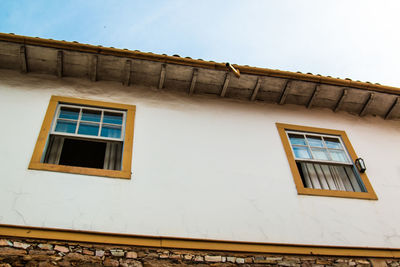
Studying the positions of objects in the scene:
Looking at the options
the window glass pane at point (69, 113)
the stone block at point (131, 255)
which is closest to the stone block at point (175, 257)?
the stone block at point (131, 255)

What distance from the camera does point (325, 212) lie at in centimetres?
577

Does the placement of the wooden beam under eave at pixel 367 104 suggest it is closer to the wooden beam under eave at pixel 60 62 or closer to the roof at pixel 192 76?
the roof at pixel 192 76

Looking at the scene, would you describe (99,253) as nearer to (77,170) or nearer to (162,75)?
(77,170)

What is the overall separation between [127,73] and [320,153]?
4187 millimetres

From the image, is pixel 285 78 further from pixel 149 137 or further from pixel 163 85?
pixel 149 137

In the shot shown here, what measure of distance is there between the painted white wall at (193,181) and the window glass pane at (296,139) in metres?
0.38

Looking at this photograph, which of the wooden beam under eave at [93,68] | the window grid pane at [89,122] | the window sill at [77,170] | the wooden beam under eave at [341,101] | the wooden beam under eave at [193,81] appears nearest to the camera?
the window sill at [77,170]

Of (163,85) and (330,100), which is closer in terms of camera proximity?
(163,85)

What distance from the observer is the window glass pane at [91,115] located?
6359 mm

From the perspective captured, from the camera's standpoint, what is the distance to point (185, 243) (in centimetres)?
490

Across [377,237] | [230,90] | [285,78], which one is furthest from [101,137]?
[377,237]

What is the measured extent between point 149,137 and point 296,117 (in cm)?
331

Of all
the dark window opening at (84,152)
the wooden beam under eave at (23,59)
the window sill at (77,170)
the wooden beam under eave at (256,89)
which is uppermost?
the wooden beam under eave at (23,59)

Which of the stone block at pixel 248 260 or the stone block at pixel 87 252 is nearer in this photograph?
the stone block at pixel 87 252
